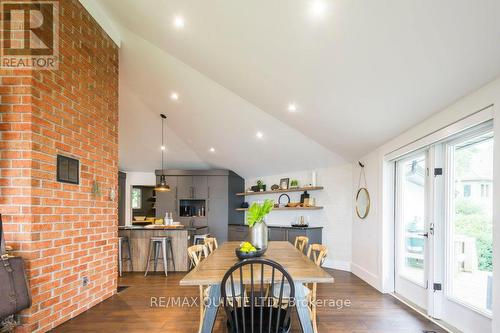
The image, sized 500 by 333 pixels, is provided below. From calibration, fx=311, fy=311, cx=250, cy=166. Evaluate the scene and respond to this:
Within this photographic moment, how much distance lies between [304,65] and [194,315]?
117 inches

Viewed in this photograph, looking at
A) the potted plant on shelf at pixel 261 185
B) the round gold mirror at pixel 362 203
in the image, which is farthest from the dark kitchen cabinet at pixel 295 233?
the potted plant on shelf at pixel 261 185

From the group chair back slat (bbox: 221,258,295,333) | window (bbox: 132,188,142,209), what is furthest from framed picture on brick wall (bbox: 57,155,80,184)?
window (bbox: 132,188,142,209)

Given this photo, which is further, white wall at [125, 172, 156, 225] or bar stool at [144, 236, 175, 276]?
white wall at [125, 172, 156, 225]

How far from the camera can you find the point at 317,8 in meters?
2.40

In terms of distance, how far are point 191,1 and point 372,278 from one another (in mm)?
4466

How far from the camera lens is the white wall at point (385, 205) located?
2330mm

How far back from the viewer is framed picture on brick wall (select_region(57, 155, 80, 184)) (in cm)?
315

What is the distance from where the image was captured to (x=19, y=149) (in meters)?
2.74

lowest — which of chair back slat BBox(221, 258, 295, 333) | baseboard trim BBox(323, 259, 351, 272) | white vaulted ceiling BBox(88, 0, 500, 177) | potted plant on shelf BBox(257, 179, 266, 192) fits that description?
baseboard trim BBox(323, 259, 351, 272)

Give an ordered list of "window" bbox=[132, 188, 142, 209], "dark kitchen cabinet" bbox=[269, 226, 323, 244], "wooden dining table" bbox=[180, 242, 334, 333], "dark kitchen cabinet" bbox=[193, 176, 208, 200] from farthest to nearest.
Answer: "window" bbox=[132, 188, 142, 209] → "dark kitchen cabinet" bbox=[193, 176, 208, 200] → "dark kitchen cabinet" bbox=[269, 226, 323, 244] → "wooden dining table" bbox=[180, 242, 334, 333]

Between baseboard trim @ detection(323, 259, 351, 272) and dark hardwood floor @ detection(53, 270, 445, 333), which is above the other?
dark hardwood floor @ detection(53, 270, 445, 333)

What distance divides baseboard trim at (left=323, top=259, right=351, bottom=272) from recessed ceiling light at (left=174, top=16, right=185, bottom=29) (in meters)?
4.98

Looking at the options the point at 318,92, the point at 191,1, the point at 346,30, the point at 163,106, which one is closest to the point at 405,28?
the point at 346,30

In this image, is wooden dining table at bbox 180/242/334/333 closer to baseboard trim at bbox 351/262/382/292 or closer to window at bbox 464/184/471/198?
window at bbox 464/184/471/198
